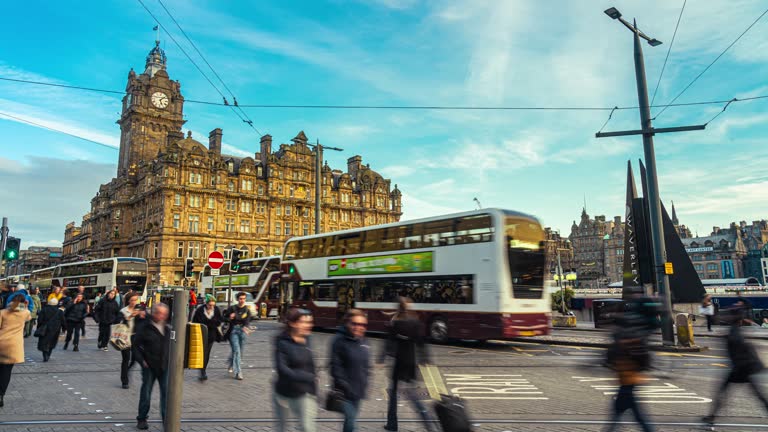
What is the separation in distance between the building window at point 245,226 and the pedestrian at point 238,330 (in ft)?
190

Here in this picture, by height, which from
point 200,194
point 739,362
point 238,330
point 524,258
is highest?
point 200,194

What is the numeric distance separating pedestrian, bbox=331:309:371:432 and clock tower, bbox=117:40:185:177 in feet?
247

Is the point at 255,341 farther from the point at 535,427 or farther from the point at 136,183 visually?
the point at 136,183

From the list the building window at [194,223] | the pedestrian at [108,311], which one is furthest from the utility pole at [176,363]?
the building window at [194,223]

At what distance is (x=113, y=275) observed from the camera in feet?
114

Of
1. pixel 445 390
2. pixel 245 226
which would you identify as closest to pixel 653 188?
pixel 445 390

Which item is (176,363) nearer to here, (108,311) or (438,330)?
(108,311)

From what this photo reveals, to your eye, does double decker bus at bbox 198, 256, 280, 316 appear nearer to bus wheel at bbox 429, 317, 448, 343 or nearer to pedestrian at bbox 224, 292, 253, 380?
bus wheel at bbox 429, 317, 448, 343

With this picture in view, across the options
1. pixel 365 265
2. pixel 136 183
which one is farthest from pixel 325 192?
pixel 365 265

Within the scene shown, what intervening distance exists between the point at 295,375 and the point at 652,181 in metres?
14.7

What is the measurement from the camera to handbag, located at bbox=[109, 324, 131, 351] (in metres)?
8.49

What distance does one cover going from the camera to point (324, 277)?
21.3 metres

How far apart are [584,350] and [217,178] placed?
189ft

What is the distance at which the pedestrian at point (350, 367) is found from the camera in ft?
16.0
